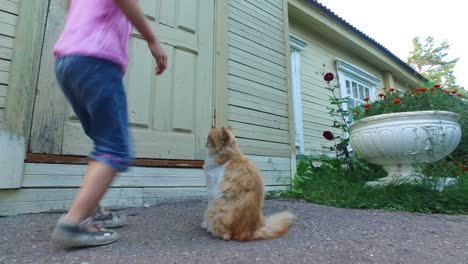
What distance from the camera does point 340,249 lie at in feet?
5.23

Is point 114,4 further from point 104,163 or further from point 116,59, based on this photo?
point 104,163

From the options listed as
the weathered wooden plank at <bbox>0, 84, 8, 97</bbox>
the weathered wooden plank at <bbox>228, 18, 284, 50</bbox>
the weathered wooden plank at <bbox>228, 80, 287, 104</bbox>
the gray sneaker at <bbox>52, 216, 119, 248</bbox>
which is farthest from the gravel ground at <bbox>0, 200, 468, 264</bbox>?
the weathered wooden plank at <bbox>228, 18, 284, 50</bbox>

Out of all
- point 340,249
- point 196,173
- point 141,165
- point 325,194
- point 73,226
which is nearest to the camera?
point 73,226

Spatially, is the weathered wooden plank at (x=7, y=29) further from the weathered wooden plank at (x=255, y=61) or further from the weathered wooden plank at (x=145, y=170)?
the weathered wooden plank at (x=255, y=61)

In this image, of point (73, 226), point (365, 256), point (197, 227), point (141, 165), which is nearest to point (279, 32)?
point (141, 165)

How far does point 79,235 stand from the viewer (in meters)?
1.40

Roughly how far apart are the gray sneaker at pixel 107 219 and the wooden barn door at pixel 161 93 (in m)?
0.73

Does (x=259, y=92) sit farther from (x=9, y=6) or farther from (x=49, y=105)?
(x=9, y=6)

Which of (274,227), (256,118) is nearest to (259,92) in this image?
(256,118)

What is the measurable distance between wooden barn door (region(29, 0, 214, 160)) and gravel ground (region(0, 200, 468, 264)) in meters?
0.61

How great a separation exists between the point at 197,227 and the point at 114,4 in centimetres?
148

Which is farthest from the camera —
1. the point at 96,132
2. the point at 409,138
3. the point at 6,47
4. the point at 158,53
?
the point at 409,138

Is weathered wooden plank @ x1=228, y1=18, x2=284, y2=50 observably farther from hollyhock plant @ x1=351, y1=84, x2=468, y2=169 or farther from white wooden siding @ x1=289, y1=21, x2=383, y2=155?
white wooden siding @ x1=289, y1=21, x2=383, y2=155

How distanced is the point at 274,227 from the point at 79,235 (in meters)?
1.10
